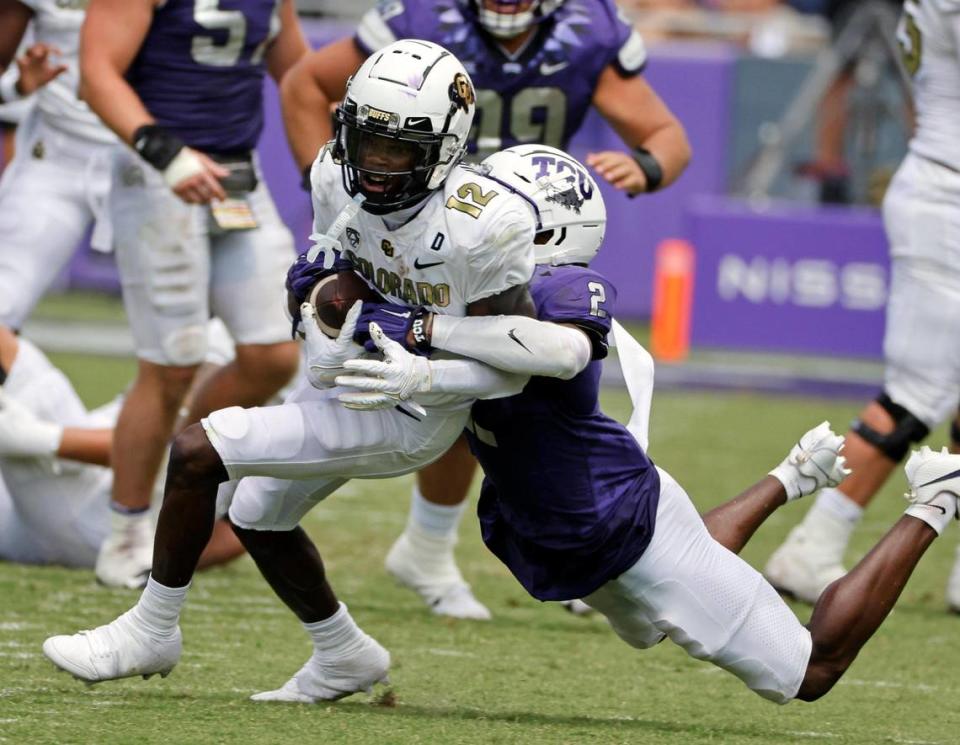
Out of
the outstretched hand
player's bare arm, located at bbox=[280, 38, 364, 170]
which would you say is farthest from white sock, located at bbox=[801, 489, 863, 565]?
the outstretched hand

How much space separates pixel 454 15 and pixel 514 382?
1.77m

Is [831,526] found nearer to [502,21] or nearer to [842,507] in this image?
[842,507]

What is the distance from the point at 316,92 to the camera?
490cm

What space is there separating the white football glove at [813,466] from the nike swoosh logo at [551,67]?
4.77 feet

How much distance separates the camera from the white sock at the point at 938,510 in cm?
360

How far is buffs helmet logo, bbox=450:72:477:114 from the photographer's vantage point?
10.8ft

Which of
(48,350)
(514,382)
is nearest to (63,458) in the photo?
(514,382)

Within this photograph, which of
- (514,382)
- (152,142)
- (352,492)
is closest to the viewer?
(514,382)

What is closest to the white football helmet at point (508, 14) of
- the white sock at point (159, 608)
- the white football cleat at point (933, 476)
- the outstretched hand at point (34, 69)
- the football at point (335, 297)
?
the outstretched hand at point (34, 69)

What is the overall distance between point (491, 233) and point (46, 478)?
2.22m

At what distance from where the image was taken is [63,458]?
195 inches

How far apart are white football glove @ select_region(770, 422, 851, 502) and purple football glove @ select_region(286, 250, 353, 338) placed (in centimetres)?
100

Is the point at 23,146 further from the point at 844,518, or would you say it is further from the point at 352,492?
the point at 844,518

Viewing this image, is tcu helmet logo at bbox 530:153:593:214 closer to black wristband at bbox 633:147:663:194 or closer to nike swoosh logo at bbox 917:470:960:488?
nike swoosh logo at bbox 917:470:960:488
